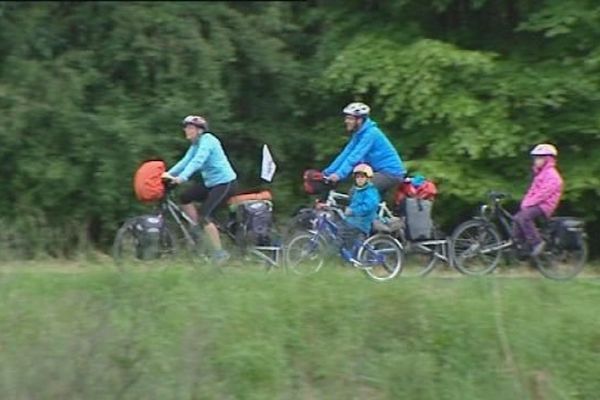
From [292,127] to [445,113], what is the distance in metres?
2.79

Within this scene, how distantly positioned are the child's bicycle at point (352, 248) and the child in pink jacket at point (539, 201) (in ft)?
4.74

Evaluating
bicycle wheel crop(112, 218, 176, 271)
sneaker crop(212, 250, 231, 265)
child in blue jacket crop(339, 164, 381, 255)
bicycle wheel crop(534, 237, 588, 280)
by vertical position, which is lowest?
bicycle wheel crop(534, 237, 588, 280)

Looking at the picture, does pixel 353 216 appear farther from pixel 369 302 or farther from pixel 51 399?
pixel 51 399

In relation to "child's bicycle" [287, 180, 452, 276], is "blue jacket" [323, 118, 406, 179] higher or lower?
higher

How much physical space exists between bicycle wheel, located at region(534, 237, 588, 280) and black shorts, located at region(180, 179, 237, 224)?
10.9 ft

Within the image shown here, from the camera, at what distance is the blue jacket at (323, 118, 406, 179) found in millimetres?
14555

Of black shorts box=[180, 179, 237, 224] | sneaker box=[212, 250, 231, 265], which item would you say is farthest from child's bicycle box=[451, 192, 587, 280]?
sneaker box=[212, 250, 231, 265]

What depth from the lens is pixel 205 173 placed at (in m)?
14.7

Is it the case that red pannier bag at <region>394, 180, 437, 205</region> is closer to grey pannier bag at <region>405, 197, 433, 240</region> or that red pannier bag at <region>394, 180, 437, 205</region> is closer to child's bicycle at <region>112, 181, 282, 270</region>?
grey pannier bag at <region>405, 197, 433, 240</region>

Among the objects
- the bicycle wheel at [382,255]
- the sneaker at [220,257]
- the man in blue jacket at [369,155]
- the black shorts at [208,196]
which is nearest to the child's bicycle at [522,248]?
the bicycle wheel at [382,255]

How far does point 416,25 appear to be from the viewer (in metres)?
19.4

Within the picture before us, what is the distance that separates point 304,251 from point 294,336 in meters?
3.24

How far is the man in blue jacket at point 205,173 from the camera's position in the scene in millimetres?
14461

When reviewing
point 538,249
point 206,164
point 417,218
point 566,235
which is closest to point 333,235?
point 417,218
